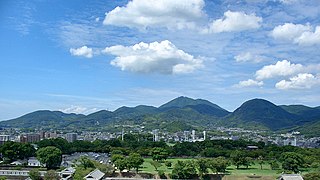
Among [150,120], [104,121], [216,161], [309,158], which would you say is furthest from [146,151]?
[104,121]

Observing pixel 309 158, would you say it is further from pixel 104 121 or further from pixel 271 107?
pixel 271 107

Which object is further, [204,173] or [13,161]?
[13,161]

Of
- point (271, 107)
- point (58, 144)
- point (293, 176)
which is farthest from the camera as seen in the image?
point (271, 107)

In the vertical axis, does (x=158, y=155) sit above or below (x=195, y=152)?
above

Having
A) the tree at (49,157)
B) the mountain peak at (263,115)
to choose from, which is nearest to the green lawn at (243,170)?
the tree at (49,157)

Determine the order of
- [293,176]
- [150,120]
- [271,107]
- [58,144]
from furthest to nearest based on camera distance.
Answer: [271,107]
[150,120]
[58,144]
[293,176]

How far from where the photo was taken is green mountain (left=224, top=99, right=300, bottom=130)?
291 ft

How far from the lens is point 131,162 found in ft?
64.8

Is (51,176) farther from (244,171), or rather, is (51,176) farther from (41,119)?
(41,119)

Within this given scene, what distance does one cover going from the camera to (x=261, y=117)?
9850 centimetres

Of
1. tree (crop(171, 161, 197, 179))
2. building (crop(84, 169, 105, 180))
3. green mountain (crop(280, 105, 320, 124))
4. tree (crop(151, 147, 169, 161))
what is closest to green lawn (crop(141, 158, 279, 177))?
tree (crop(151, 147, 169, 161))

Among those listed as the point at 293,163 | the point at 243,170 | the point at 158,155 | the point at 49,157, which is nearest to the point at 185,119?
the point at 158,155

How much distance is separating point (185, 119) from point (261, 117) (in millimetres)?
22706

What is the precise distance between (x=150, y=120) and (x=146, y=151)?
2180 inches
